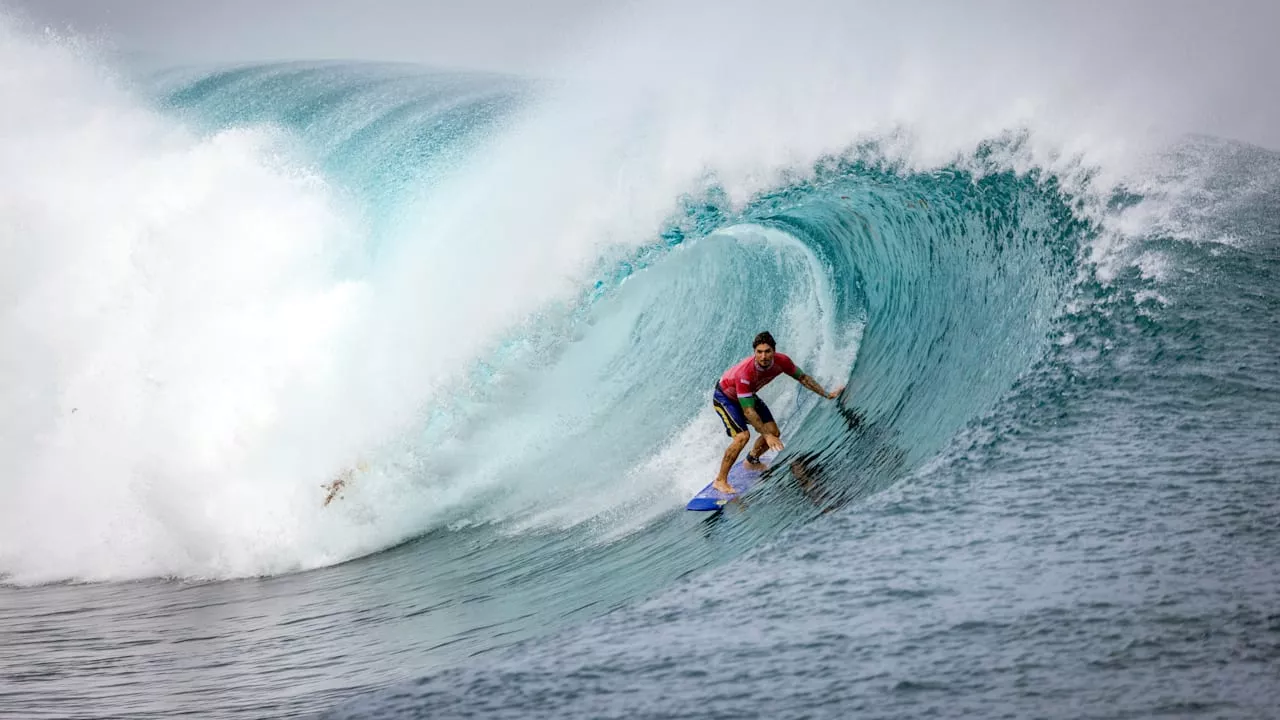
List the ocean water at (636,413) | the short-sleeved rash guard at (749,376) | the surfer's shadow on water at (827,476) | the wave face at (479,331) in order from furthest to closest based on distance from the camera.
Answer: the wave face at (479,331), the short-sleeved rash guard at (749,376), the surfer's shadow on water at (827,476), the ocean water at (636,413)

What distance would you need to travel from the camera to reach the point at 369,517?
785 cm

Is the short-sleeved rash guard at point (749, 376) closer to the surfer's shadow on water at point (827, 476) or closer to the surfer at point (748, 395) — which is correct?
the surfer at point (748, 395)

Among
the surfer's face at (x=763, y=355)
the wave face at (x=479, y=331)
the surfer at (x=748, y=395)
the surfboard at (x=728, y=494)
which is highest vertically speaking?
the wave face at (x=479, y=331)

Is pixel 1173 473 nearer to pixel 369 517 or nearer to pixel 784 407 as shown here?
pixel 784 407

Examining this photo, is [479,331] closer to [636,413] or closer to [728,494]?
[636,413]

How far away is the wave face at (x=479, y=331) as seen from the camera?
7.52m

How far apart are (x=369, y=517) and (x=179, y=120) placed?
9336mm

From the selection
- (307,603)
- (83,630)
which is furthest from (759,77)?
(83,630)

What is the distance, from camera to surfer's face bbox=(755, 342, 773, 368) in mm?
6551

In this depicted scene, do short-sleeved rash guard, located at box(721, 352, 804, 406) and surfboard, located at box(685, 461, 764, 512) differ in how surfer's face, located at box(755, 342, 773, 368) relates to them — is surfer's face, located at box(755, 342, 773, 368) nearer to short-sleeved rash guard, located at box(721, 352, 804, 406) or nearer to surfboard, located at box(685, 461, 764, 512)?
short-sleeved rash guard, located at box(721, 352, 804, 406)

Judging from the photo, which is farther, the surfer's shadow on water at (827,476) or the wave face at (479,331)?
the wave face at (479,331)

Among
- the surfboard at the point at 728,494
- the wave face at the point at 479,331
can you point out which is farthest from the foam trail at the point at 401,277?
the surfboard at the point at 728,494

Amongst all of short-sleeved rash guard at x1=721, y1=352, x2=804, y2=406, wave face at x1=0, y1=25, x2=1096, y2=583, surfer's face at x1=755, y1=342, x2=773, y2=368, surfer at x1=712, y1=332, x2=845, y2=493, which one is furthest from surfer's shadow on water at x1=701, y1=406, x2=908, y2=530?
surfer's face at x1=755, y1=342, x2=773, y2=368

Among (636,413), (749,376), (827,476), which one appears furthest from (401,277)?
(827,476)
